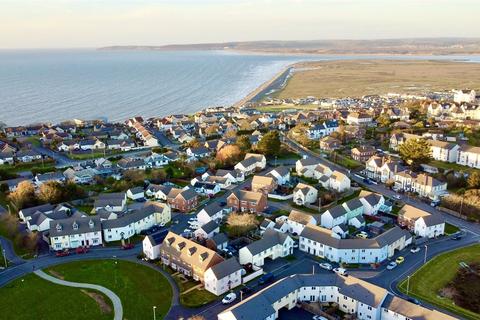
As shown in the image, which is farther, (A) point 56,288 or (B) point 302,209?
(B) point 302,209

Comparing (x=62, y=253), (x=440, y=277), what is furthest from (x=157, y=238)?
(x=440, y=277)

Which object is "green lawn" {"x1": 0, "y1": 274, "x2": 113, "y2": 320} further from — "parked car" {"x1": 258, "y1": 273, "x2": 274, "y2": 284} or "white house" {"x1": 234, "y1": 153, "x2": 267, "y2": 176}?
"white house" {"x1": 234, "y1": 153, "x2": 267, "y2": 176}

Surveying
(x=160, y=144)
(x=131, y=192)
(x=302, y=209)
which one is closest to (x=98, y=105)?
(x=160, y=144)

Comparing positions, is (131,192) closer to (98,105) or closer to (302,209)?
(302,209)

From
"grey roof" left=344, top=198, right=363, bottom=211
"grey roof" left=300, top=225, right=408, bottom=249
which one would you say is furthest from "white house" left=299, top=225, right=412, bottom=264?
"grey roof" left=344, top=198, right=363, bottom=211

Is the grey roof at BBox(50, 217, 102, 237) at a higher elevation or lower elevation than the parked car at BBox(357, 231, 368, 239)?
higher

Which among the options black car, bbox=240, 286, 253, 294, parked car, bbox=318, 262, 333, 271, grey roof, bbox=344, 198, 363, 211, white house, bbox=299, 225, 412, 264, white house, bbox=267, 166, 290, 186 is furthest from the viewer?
white house, bbox=267, 166, 290, 186
